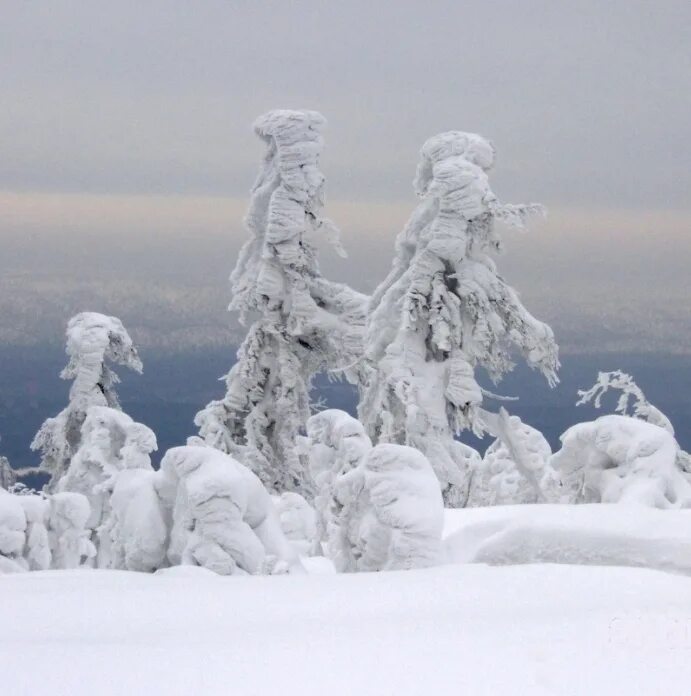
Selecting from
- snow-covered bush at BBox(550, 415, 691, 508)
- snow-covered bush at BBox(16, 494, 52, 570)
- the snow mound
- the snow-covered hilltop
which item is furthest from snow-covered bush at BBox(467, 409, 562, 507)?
snow-covered bush at BBox(16, 494, 52, 570)

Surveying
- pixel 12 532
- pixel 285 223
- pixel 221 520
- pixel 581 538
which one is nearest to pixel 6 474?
pixel 285 223

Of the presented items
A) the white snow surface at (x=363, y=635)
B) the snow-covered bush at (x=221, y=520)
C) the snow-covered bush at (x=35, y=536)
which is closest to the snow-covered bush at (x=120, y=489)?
the snow-covered bush at (x=221, y=520)

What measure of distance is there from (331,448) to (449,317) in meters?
4.55

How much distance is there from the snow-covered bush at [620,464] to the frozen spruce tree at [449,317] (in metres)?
4.50

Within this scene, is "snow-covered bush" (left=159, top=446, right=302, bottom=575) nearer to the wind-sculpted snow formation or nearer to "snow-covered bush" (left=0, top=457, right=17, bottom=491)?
the wind-sculpted snow formation

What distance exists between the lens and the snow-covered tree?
1024 inches

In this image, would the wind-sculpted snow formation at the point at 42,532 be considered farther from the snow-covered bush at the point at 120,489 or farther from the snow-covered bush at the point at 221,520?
the snow-covered bush at the point at 221,520

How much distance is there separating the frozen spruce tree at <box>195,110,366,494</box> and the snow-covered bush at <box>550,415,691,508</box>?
→ 10.7 meters

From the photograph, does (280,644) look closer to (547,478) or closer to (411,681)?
A: (411,681)

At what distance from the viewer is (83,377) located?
2608cm

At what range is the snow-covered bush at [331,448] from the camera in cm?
1365

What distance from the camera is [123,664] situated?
197 inches

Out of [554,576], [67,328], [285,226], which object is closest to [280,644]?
[554,576]

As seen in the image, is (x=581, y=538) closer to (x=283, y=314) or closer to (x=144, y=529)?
(x=144, y=529)
